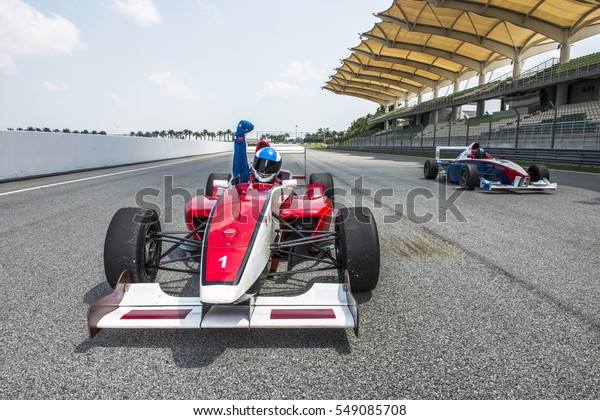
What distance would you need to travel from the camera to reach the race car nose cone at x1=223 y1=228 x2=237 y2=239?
8.54ft

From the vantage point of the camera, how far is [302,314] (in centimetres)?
219

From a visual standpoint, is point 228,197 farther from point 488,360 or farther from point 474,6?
point 474,6

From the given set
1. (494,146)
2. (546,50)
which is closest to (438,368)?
(494,146)

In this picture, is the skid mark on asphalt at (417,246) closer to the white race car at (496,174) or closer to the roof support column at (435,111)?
the white race car at (496,174)

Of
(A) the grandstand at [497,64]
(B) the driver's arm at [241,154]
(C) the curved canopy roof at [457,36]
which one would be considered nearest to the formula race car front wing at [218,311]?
(B) the driver's arm at [241,154]

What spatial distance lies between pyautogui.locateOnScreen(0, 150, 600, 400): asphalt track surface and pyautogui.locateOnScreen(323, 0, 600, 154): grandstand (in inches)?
741

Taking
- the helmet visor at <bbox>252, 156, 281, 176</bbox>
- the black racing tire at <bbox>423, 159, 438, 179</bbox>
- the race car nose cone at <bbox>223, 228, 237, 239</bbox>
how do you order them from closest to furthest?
the race car nose cone at <bbox>223, 228, 237, 239</bbox>, the helmet visor at <bbox>252, 156, 281, 176</bbox>, the black racing tire at <bbox>423, 159, 438, 179</bbox>

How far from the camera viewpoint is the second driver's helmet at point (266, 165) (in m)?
4.45

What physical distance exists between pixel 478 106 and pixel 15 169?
4828 centimetres

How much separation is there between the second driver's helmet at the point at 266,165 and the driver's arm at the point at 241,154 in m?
0.66

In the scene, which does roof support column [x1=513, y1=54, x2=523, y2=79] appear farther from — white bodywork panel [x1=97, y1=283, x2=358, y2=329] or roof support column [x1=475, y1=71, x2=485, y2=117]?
white bodywork panel [x1=97, y1=283, x2=358, y2=329]

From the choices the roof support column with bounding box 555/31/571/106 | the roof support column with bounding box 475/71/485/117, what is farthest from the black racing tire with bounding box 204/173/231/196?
the roof support column with bounding box 475/71/485/117

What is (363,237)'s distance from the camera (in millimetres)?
2895

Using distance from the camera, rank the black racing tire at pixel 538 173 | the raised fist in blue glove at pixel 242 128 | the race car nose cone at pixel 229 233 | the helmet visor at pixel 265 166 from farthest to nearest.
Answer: the black racing tire at pixel 538 173 → the raised fist in blue glove at pixel 242 128 → the helmet visor at pixel 265 166 → the race car nose cone at pixel 229 233
